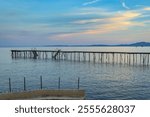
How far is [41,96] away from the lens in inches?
643

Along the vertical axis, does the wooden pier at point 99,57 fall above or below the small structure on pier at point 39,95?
below

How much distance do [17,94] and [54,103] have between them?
Result: 45.6 feet

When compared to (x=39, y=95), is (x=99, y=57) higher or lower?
lower

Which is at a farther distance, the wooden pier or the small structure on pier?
the wooden pier

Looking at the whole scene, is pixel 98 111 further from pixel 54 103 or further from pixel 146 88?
pixel 146 88

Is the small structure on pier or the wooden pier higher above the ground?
the small structure on pier

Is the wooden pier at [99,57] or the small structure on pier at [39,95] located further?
the wooden pier at [99,57]

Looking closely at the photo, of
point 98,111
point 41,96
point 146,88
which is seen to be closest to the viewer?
point 98,111

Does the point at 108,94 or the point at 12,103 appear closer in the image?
the point at 12,103

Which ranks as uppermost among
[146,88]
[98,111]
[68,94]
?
[98,111]

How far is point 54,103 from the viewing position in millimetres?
3318

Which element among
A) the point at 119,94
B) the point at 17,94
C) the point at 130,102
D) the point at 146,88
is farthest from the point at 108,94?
the point at 130,102

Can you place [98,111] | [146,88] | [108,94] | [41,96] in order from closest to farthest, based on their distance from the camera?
[98,111] → [41,96] → [108,94] → [146,88]

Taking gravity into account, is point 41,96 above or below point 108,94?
above
